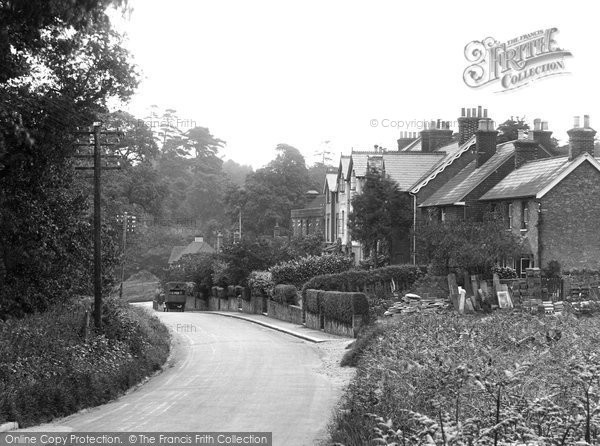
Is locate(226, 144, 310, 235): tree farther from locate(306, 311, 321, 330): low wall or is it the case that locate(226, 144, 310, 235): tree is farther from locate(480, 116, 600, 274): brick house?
locate(480, 116, 600, 274): brick house

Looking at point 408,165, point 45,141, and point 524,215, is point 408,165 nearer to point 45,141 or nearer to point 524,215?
point 524,215

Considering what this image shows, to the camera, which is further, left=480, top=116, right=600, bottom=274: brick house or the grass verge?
left=480, top=116, right=600, bottom=274: brick house

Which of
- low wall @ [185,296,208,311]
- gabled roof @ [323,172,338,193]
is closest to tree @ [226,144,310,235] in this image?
low wall @ [185,296,208,311]

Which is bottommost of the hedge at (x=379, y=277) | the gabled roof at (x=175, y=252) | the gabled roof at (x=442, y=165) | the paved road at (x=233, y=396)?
the paved road at (x=233, y=396)

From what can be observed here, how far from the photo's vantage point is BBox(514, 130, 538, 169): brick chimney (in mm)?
52406

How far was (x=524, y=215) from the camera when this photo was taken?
159 feet

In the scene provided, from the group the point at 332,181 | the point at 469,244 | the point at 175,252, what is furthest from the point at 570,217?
the point at 175,252

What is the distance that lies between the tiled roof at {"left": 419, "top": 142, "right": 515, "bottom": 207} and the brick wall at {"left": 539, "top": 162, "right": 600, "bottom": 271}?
6.39 metres

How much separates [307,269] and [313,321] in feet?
39.0

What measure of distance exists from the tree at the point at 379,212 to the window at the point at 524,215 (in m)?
11.0

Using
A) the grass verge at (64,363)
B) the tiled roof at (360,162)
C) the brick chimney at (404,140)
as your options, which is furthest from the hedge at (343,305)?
the brick chimney at (404,140)

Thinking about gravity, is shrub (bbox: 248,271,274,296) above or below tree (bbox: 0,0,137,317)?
below

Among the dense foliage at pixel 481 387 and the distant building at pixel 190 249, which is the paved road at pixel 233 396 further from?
the distant building at pixel 190 249

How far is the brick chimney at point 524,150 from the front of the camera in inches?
2063
